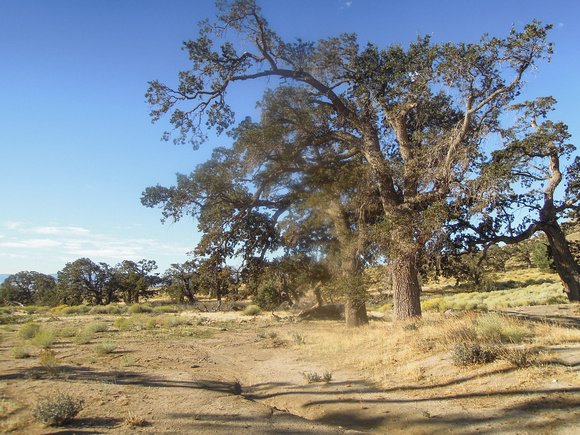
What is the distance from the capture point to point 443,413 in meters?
5.34

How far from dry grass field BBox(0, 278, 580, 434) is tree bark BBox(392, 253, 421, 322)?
0.70 metres

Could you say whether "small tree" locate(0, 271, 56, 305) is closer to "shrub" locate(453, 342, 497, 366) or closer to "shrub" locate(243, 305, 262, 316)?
"shrub" locate(243, 305, 262, 316)

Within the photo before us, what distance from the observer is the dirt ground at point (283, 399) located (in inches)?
192

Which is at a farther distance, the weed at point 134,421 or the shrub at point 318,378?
the shrub at point 318,378

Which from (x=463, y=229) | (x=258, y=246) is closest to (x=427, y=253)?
(x=463, y=229)

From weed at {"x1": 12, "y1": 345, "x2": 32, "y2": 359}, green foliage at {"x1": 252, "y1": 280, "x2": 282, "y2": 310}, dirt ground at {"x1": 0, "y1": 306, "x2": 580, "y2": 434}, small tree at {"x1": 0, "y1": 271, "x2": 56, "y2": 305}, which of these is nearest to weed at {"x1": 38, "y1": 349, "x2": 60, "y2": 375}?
dirt ground at {"x1": 0, "y1": 306, "x2": 580, "y2": 434}

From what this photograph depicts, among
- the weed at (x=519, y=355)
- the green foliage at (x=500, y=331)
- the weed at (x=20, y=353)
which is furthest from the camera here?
the weed at (x=20, y=353)

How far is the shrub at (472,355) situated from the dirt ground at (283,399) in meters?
0.29

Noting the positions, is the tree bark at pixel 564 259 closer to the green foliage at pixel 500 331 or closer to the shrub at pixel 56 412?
the green foliage at pixel 500 331

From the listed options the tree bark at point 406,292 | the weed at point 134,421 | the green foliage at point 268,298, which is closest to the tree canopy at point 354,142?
the tree bark at point 406,292

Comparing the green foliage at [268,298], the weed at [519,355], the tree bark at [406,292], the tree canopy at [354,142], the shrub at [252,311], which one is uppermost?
the tree canopy at [354,142]

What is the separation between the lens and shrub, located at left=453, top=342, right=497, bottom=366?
670 centimetres

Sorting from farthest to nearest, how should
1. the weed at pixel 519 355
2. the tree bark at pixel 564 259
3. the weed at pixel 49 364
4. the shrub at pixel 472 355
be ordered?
the tree bark at pixel 564 259 → the weed at pixel 49 364 → the shrub at pixel 472 355 → the weed at pixel 519 355

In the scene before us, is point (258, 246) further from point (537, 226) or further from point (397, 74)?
point (537, 226)
